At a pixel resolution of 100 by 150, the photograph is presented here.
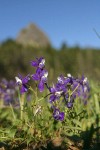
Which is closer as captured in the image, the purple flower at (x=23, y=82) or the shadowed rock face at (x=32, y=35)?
the purple flower at (x=23, y=82)

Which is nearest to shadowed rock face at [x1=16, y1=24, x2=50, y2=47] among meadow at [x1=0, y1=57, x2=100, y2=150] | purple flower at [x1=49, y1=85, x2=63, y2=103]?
meadow at [x1=0, y1=57, x2=100, y2=150]

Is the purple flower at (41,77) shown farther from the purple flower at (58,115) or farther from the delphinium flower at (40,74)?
the purple flower at (58,115)

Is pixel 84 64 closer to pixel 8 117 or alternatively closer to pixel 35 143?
pixel 8 117

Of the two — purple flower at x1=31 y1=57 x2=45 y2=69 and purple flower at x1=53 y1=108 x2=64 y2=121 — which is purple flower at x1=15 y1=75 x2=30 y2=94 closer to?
purple flower at x1=31 y1=57 x2=45 y2=69

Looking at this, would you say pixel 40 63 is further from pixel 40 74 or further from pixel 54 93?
pixel 54 93

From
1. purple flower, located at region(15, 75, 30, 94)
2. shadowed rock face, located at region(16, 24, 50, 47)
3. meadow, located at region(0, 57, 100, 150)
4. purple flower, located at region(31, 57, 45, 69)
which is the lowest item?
meadow, located at region(0, 57, 100, 150)

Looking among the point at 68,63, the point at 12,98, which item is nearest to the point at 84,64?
the point at 68,63

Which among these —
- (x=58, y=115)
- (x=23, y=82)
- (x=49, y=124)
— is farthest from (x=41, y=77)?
(x=49, y=124)

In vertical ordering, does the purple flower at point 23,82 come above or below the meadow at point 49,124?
above

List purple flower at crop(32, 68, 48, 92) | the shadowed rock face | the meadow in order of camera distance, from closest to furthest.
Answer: the meadow
purple flower at crop(32, 68, 48, 92)
the shadowed rock face

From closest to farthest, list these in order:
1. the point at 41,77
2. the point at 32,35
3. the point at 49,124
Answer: the point at 41,77 → the point at 49,124 → the point at 32,35

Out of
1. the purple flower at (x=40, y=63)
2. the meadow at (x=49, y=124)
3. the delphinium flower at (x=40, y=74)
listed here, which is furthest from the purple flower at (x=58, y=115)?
the purple flower at (x=40, y=63)
